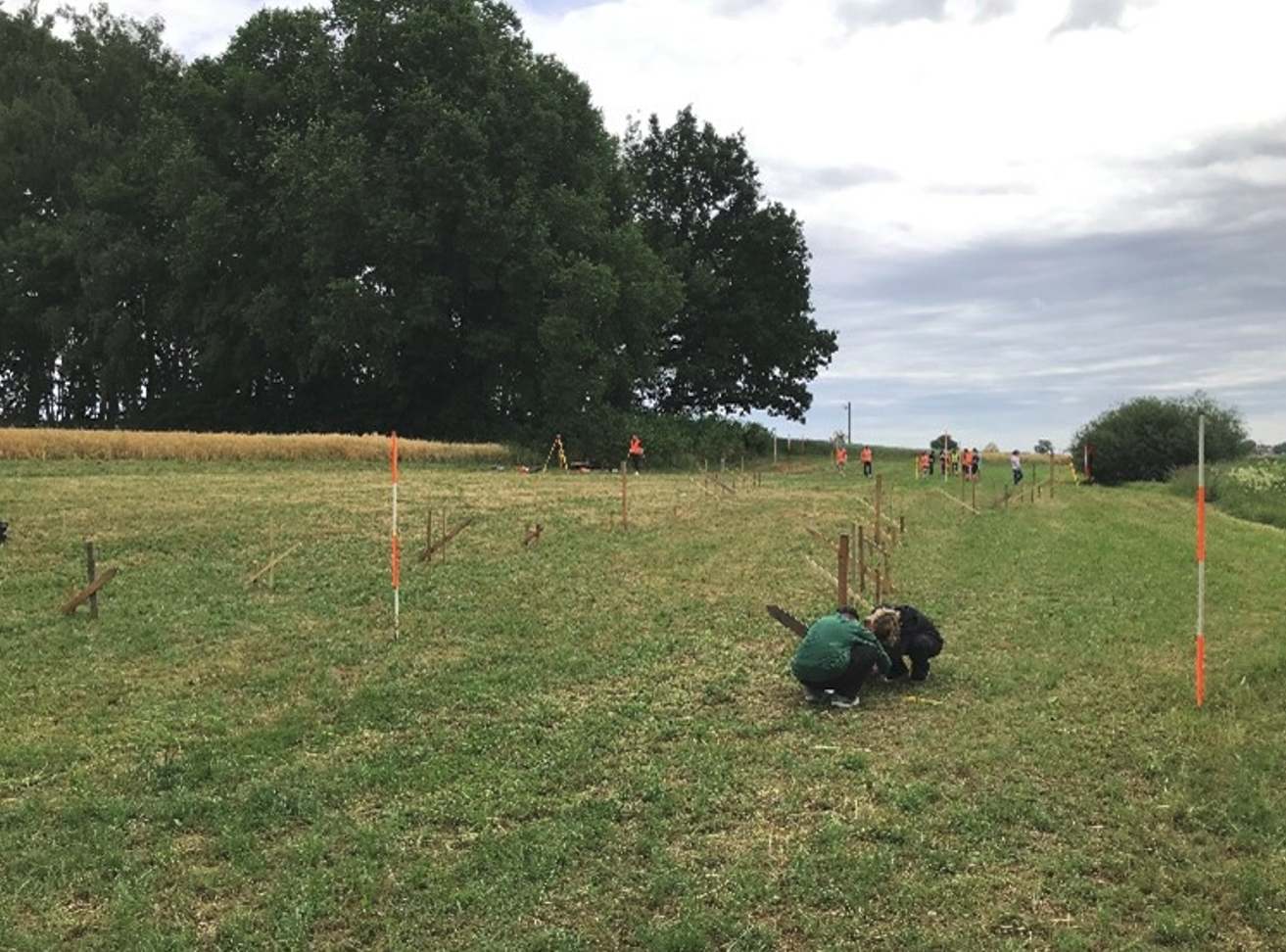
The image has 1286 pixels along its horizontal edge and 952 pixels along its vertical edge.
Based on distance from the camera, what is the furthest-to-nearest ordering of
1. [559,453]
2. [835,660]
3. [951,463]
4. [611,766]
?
[951,463]
[559,453]
[835,660]
[611,766]

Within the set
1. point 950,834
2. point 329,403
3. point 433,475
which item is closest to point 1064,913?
point 950,834

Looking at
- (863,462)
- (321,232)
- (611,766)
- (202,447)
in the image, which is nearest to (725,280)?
(863,462)

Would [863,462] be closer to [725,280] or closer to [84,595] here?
[725,280]

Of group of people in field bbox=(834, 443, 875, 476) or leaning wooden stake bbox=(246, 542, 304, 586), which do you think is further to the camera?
group of people in field bbox=(834, 443, 875, 476)

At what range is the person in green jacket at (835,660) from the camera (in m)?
8.41

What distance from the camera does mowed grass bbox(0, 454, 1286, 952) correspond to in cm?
501

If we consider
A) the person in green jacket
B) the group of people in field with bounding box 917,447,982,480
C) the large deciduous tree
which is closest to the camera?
the person in green jacket

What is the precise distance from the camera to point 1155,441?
51.4m

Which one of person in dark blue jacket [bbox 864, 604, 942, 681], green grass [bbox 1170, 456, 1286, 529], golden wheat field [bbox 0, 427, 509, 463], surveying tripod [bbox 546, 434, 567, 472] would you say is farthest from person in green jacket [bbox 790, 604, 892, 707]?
surveying tripod [bbox 546, 434, 567, 472]

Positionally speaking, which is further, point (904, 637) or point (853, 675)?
point (904, 637)

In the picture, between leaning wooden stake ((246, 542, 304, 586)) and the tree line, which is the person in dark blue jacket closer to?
leaning wooden stake ((246, 542, 304, 586))

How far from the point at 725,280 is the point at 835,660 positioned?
2286 inches

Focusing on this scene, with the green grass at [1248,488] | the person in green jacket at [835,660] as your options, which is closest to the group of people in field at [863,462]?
the green grass at [1248,488]

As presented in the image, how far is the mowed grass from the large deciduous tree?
49.3 metres
